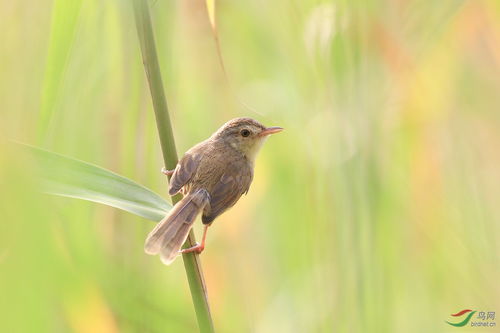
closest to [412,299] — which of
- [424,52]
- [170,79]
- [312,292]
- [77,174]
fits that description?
[312,292]

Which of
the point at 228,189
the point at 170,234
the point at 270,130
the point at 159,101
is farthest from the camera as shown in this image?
the point at 270,130

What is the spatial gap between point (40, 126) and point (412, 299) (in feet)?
4.61

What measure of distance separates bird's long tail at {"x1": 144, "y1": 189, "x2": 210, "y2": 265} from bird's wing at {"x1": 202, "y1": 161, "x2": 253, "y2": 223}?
324 millimetres

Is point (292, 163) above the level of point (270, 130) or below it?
below

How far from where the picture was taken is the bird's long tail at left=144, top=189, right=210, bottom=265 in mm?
1526

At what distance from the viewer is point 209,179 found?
213 centimetres

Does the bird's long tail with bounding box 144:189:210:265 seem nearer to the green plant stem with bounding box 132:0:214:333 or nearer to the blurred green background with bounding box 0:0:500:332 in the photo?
the green plant stem with bounding box 132:0:214:333

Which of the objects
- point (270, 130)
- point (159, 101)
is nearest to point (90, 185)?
point (159, 101)

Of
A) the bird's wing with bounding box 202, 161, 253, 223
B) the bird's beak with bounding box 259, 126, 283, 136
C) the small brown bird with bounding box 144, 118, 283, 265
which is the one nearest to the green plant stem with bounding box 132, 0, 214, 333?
the small brown bird with bounding box 144, 118, 283, 265

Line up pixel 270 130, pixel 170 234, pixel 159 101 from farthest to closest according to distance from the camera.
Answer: pixel 270 130, pixel 170 234, pixel 159 101

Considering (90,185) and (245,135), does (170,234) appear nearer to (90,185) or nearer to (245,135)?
(90,185)

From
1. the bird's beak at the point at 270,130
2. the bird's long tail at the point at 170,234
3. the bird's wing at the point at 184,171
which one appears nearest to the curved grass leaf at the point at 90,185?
the bird's long tail at the point at 170,234

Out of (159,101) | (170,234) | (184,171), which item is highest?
(159,101)

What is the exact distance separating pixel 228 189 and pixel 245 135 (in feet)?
1.24
